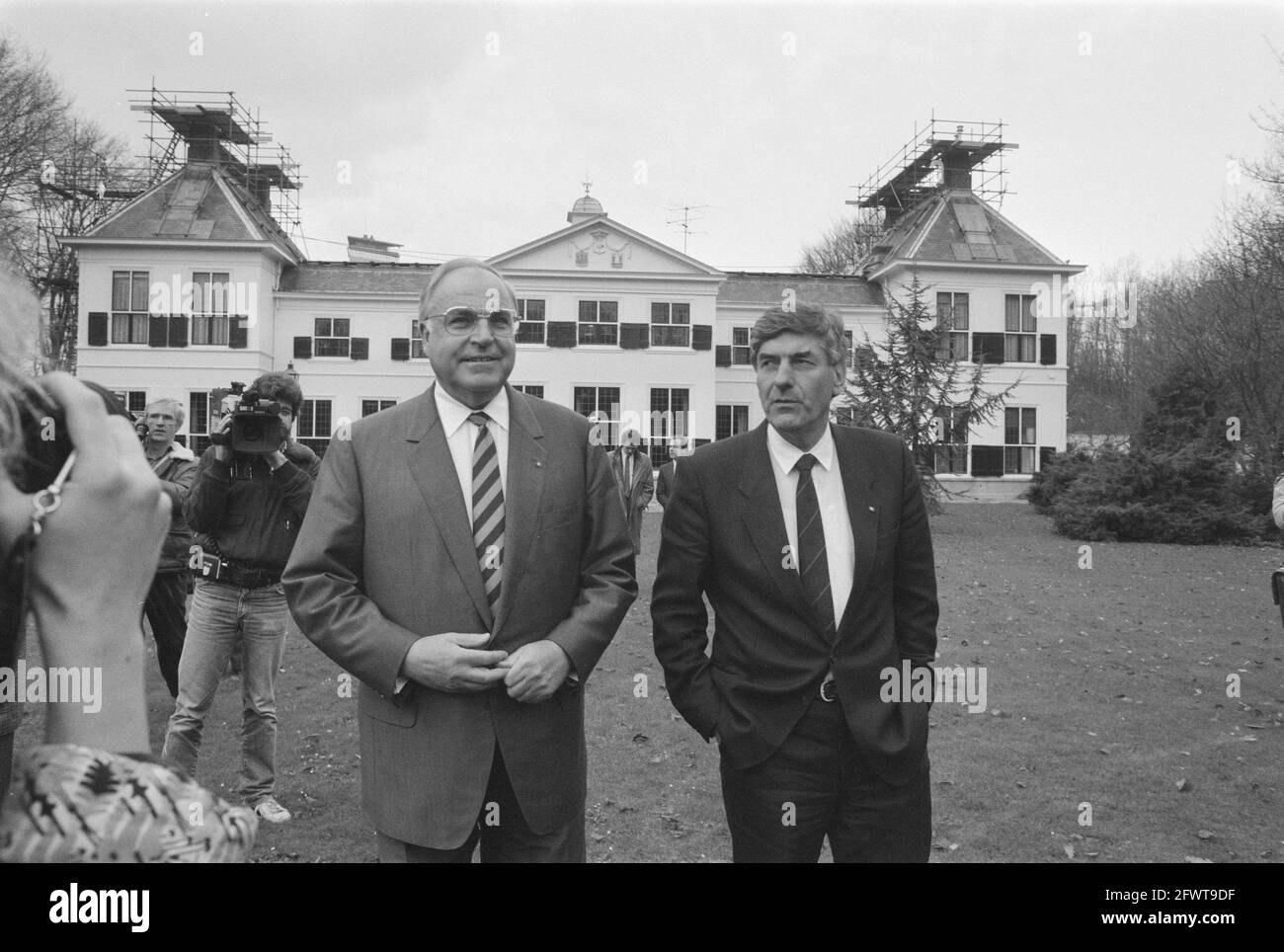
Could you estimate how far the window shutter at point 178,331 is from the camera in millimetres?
31438

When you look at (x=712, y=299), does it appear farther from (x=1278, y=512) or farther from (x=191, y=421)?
(x=1278, y=512)

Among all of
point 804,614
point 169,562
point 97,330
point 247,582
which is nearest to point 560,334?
point 97,330

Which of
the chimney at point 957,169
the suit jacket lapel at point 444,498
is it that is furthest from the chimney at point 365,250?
the suit jacket lapel at point 444,498

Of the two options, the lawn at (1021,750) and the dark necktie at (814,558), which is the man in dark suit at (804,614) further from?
the lawn at (1021,750)

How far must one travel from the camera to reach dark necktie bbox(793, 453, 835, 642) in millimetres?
2662

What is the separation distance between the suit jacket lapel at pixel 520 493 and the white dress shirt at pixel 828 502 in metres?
0.76

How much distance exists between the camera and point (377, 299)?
33.2m

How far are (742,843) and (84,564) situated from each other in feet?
7.18

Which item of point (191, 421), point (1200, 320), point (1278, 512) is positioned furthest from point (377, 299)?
point (1278, 512)

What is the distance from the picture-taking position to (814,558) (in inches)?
106

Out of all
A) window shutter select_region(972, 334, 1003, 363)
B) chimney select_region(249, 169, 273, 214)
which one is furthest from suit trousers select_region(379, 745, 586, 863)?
chimney select_region(249, 169, 273, 214)

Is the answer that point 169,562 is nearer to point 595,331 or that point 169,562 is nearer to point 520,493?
point 520,493

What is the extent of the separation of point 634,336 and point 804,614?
3147cm

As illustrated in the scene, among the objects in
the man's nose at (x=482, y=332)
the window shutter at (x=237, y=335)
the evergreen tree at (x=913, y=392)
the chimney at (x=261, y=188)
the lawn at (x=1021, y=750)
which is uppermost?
the chimney at (x=261, y=188)
